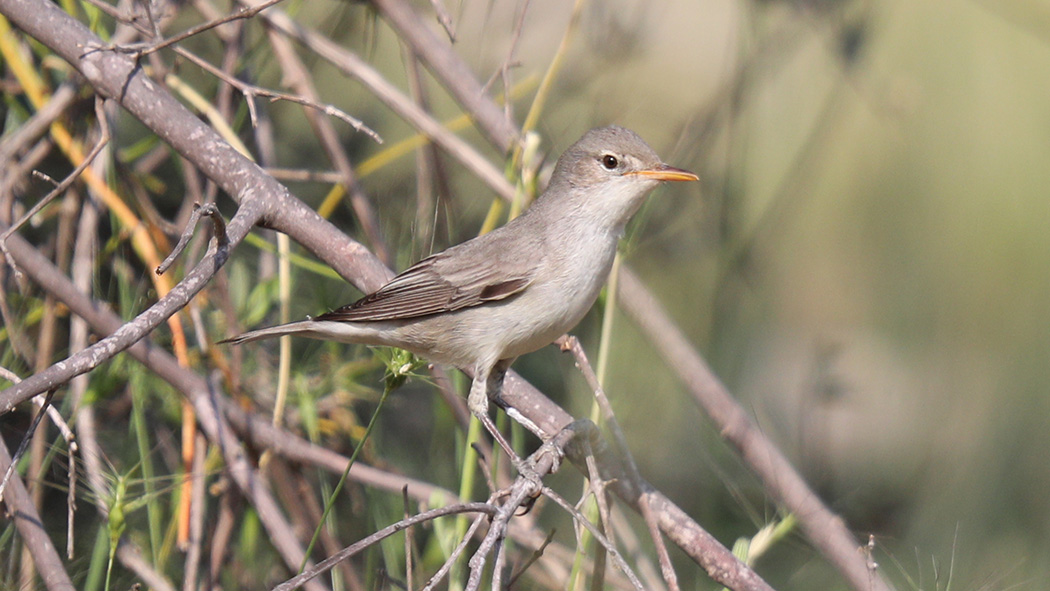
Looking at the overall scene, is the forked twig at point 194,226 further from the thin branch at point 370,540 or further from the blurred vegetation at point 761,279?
the blurred vegetation at point 761,279

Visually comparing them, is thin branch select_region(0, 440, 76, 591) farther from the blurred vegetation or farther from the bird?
the bird

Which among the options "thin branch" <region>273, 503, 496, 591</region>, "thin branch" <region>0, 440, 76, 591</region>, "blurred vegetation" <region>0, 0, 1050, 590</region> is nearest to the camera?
"thin branch" <region>273, 503, 496, 591</region>

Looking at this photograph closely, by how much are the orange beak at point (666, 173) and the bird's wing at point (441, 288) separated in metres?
0.41

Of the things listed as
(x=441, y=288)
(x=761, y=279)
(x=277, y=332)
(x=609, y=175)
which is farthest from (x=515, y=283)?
(x=761, y=279)

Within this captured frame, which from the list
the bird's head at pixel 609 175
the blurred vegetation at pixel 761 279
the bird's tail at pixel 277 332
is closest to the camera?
the bird's tail at pixel 277 332

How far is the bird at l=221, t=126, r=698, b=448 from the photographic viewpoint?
2355 mm

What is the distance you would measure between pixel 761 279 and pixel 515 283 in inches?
103

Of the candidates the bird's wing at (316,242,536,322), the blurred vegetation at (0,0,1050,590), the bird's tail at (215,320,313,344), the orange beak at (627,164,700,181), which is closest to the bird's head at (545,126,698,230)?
the orange beak at (627,164,700,181)

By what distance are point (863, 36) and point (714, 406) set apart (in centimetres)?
164

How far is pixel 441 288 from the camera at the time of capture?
102 inches

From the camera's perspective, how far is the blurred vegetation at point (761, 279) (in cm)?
292

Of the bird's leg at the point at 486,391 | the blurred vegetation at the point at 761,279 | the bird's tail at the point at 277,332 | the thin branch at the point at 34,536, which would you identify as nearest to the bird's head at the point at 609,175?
the blurred vegetation at the point at 761,279

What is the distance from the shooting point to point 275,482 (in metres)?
3.03

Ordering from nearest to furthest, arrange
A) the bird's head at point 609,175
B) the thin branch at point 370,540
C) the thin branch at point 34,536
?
the thin branch at point 370,540 → the thin branch at point 34,536 → the bird's head at point 609,175
